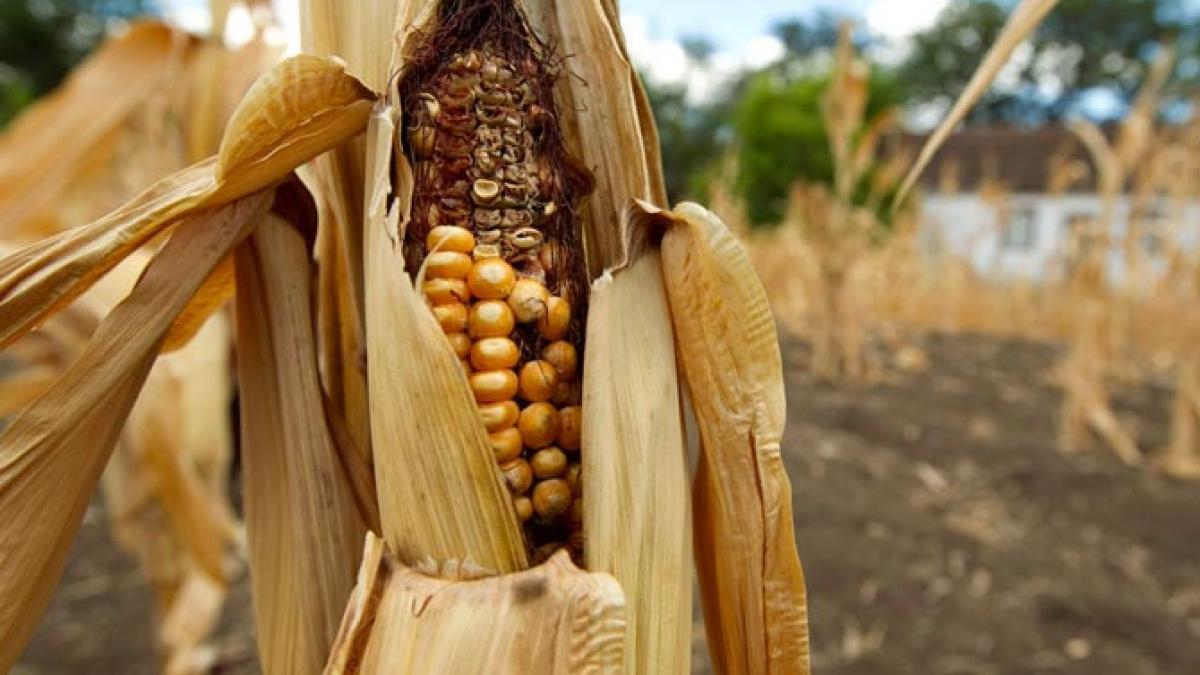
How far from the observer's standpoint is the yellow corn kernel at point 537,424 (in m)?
0.46

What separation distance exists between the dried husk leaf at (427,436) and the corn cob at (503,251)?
16 mm

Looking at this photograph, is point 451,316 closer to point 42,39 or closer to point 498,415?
point 498,415

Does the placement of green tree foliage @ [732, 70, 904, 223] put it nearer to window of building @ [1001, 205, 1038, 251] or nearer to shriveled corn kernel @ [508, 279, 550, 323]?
window of building @ [1001, 205, 1038, 251]

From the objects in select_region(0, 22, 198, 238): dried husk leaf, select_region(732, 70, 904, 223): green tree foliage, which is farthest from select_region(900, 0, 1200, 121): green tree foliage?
select_region(0, 22, 198, 238): dried husk leaf

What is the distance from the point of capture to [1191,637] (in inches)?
81.4

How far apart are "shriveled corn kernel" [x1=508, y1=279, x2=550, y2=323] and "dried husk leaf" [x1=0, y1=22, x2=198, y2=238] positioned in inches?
42.4

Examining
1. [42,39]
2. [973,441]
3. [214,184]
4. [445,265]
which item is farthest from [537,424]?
[42,39]

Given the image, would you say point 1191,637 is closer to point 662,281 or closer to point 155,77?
point 662,281

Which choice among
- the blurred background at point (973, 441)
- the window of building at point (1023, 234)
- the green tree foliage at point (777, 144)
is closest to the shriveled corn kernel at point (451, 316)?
the blurred background at point (973, 441)

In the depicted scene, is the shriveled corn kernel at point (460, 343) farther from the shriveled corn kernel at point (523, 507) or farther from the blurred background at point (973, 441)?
the blurred background at point (973, 441)

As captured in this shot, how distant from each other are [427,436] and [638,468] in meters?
0.11

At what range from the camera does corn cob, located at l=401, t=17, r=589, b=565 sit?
45 cm

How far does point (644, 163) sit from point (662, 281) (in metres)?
0.07

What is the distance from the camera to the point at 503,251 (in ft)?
1.54
